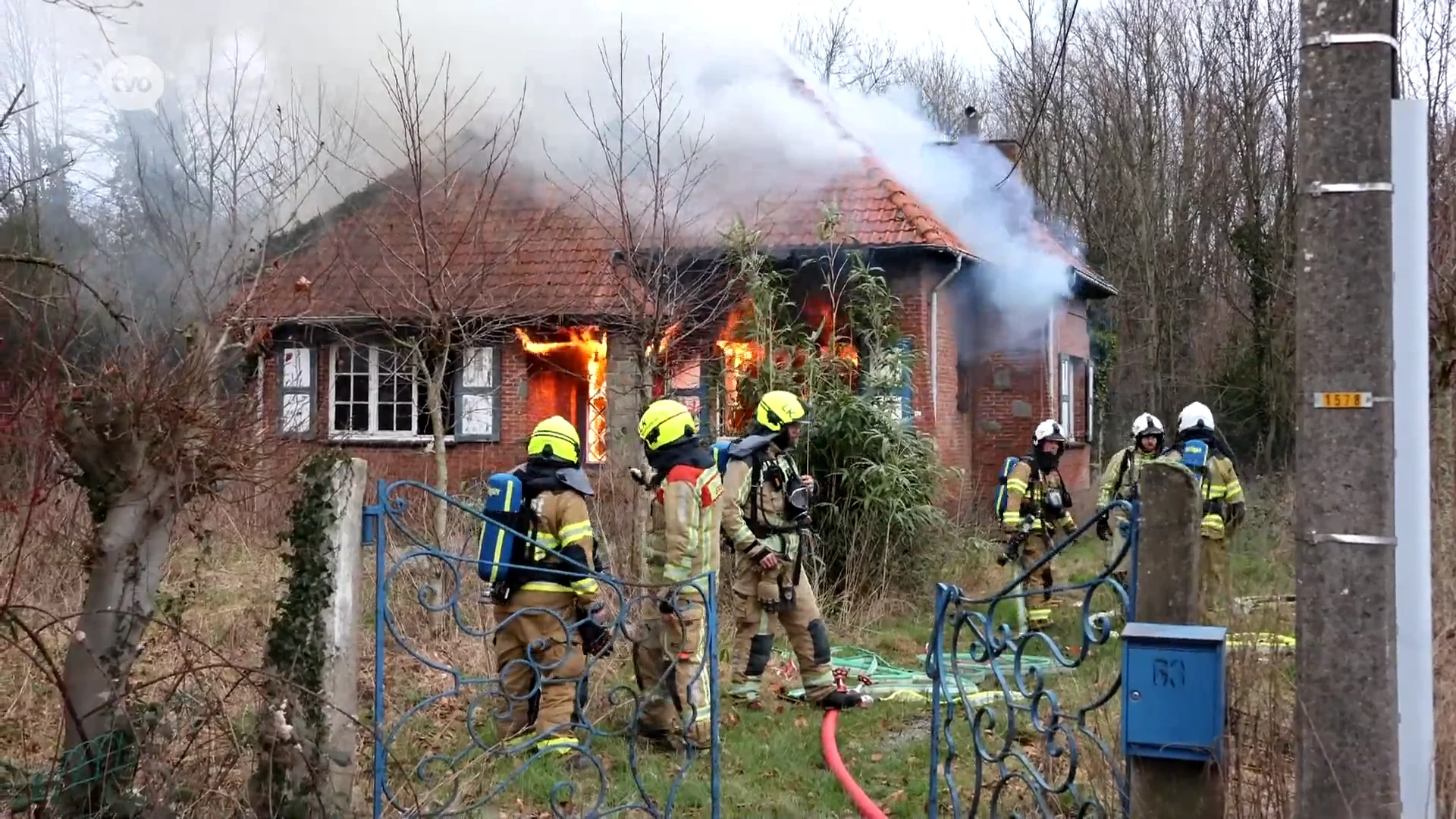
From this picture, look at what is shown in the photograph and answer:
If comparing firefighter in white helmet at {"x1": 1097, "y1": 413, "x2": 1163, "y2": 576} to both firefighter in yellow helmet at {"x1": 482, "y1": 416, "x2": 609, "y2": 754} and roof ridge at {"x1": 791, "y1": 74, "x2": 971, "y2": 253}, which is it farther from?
roof ridge at {"x1": 791, "y1": 74, "x2": 971, "y2": 253}

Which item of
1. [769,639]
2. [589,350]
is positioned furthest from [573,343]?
[769,639]

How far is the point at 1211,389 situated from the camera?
78.9ft

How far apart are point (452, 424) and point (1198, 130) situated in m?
17.4

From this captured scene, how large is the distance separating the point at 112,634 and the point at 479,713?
122 inches

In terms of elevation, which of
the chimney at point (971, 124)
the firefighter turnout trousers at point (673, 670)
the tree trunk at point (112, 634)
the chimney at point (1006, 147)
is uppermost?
the chimney at point (971, 124)

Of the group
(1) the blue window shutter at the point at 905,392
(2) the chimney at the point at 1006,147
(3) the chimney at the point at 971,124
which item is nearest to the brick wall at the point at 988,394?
(2) the chimney at the point at 1006,147

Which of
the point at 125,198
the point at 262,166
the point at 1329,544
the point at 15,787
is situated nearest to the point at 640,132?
the point at 262,166

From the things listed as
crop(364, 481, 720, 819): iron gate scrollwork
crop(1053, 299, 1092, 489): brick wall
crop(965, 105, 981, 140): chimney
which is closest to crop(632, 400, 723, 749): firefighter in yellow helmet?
crop(364, 481, 720, 819): iron gate scrollwork

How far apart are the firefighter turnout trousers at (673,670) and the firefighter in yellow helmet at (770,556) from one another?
854 millimetres

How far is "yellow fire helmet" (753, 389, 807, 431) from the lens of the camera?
24.3 feet

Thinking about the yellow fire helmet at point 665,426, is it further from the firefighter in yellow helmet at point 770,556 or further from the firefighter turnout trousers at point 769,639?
the firefighter turnout trousers at point 769,639

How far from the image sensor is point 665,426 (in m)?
6.43

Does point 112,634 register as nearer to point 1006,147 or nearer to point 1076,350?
point 1076,350

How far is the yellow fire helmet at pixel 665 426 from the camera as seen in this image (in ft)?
21.1
